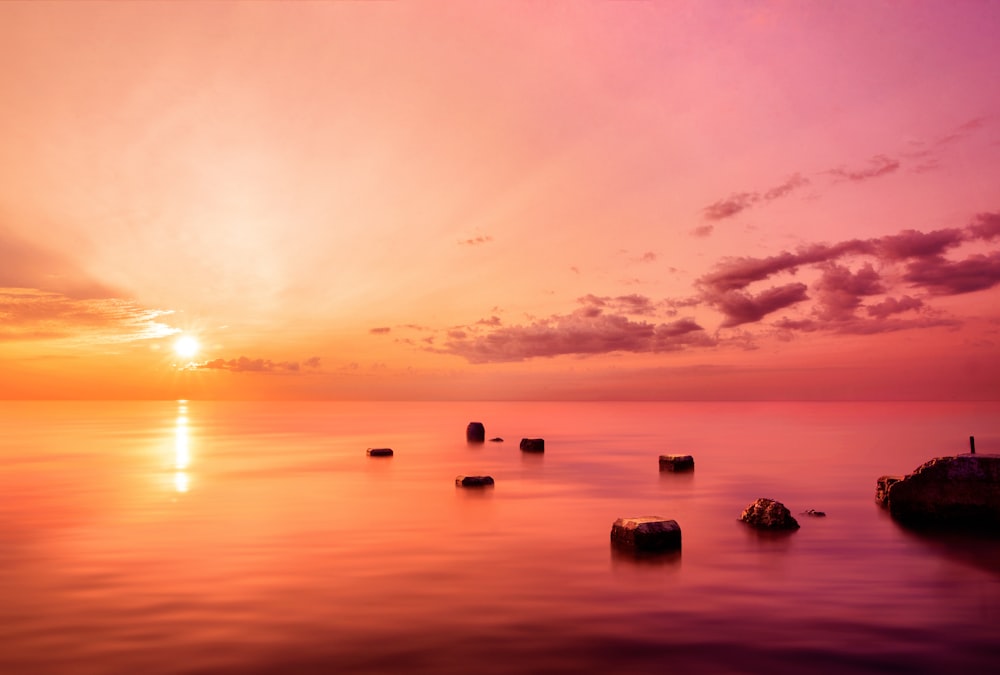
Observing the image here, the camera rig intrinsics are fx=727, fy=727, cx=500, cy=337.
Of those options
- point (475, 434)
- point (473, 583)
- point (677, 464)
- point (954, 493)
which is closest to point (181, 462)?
point (475, 434)

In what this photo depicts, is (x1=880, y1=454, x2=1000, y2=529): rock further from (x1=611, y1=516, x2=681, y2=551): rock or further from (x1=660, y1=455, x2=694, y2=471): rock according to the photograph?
(x1=660, y1=455, x2=694, y2=471): rock

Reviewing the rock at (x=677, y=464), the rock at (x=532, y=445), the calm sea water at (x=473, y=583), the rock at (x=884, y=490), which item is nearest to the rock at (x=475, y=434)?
the rock at (x=532, y=445)

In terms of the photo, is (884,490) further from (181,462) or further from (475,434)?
(181,462)

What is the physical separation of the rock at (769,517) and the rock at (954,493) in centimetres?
398

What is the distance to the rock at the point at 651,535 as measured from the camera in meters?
20.2

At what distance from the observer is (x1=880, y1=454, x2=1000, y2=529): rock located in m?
23.1

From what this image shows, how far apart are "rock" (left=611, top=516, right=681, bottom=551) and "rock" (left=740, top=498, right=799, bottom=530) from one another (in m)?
5.92

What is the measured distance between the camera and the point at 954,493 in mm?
23781

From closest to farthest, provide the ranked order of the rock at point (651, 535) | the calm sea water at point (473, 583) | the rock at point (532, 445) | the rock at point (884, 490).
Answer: the calm sea water at point (473, 583) < the rock at point (651, 535) < the rock at point (884, 490) < the rock at point (532, 445)

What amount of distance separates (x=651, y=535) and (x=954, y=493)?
11.3 m

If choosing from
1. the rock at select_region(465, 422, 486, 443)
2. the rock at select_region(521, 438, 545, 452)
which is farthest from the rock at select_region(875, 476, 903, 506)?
the rock at select_region(465, 422, 486, 443)

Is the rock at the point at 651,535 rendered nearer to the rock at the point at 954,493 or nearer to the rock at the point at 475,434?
the rock at the point at 954,493

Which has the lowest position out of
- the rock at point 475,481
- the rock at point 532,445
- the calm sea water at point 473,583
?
the calm sea water at point 473,583

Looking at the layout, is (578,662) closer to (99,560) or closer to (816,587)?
(816,587)
